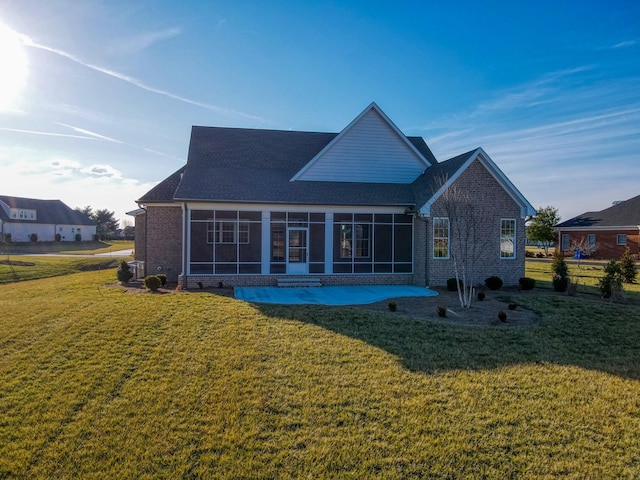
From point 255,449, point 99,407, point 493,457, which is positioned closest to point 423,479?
point 493,457

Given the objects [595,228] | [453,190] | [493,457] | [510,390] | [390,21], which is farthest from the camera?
[595,228]

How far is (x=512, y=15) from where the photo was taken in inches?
497

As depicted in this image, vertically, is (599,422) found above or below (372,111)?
below

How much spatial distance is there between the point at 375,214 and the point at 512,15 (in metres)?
9.15

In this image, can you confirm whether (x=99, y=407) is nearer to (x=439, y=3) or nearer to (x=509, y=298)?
(x=509, y=298)

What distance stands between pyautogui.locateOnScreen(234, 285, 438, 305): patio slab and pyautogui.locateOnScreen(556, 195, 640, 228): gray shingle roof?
30959 millimetres

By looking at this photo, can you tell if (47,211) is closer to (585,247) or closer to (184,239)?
(184,239)

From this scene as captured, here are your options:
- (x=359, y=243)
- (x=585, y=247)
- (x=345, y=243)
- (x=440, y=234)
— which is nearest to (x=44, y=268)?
(x=345, y=243)

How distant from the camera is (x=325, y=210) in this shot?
1766 cm

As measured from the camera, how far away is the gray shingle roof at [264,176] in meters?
17.4

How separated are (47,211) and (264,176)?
60.0 metres

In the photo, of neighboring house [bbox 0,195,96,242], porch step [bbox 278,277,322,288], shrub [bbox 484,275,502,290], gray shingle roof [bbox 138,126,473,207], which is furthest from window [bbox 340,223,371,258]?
neighboring house [bbox 0,195,96,242]

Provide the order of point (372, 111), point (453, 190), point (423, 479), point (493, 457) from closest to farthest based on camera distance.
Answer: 1. point (423, 479)
2. point (493, 457)
3. point (453, 190)
4. point (372, 111)

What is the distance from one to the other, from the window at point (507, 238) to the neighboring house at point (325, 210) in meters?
0.05
